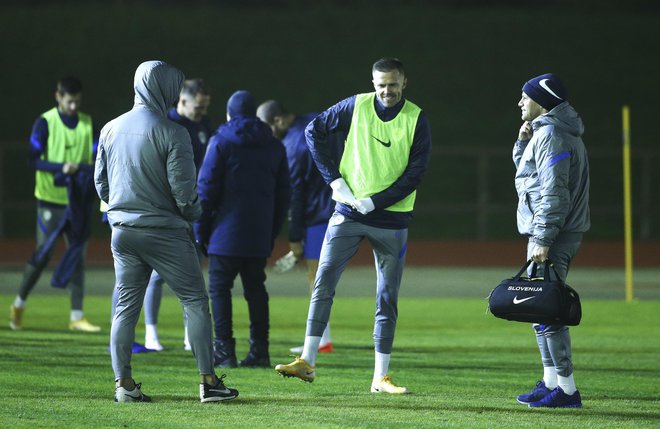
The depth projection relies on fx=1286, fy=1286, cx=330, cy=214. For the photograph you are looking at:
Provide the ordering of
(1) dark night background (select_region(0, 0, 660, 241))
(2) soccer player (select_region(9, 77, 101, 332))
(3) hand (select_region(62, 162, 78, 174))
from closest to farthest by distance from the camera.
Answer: (3) hand (select_region(62, 162, 78, 174)) < (2) soccer player (select_region(9, 77, 101, 332)) < (1) dark night background (select_region(0, 0, 660, 241))

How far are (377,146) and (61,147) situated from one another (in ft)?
16.1

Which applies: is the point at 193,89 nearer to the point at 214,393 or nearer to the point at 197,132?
the point at 197,132

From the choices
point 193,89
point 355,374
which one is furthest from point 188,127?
point 355,374

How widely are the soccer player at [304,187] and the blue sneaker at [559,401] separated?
3.15m

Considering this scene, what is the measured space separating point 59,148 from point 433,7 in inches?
1232

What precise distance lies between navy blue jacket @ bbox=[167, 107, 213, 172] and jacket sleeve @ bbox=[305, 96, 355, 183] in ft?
7.35

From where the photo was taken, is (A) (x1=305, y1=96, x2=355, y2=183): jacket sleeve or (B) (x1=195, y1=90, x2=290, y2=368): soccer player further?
(B) (x1=195, y1=90, x2=290, y2=368): soccer player

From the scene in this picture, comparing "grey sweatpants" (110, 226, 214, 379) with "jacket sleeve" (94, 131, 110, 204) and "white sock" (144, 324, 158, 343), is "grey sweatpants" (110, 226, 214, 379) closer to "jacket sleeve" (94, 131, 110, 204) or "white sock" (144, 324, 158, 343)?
"jacket sleeve" (94, 131, 110, 204)

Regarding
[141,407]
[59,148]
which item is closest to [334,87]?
[59,148]

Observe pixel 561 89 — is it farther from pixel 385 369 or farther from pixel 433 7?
pixel 433 7

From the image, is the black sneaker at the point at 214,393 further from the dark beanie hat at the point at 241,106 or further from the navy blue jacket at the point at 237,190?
the dark beanie hat at the point at 241,106

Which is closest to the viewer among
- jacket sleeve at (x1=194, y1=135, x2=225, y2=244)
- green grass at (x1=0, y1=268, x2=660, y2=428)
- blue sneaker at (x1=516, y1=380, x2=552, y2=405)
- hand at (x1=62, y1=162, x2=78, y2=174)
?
green grass at (x1=0, y1=268, x2=660, y2=428)

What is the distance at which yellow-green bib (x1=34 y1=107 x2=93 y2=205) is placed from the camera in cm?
1223

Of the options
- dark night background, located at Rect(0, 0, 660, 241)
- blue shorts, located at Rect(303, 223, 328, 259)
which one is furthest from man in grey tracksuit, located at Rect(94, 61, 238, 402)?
dark night background, located at Rect(0, 0, 660, 241)
